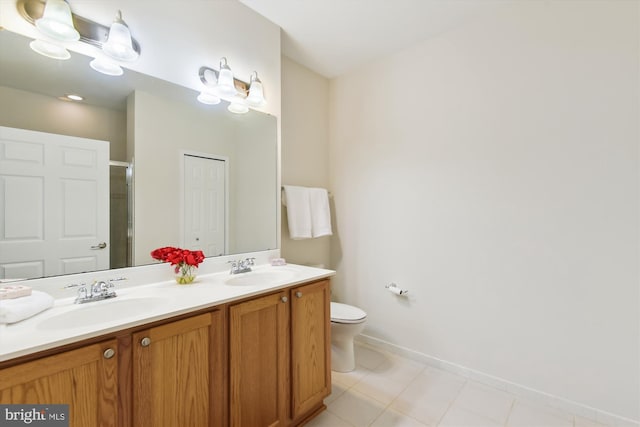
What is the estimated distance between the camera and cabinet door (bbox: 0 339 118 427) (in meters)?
0.75

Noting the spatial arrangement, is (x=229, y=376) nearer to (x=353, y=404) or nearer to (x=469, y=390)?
(x=353, y=404)

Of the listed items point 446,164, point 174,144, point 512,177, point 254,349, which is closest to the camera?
point 254,349

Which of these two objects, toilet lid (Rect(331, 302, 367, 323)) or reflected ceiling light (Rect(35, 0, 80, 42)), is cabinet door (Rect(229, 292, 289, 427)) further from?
reflected ceiling light (Rect(35, 0, 80, 42))

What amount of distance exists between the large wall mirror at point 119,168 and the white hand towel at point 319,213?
654 millimetres

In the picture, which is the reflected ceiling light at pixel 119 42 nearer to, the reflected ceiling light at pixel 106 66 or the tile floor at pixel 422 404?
the reflected ceiling light at pixel 106 66

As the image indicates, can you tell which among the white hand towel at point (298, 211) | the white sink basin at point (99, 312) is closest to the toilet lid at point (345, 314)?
the white hand towel at point (298, 211)

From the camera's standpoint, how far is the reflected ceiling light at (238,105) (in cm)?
185

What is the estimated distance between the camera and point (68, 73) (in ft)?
4.19

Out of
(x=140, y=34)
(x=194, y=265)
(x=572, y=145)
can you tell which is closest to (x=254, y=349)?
(x=194, y=265)

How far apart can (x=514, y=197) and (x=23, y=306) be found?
2498 millimetres

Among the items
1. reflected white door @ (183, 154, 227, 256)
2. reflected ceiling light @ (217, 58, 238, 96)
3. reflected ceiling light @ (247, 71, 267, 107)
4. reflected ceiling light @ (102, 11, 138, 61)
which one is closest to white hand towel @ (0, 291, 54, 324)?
reflected white door @ (183, 154, 227, 256)

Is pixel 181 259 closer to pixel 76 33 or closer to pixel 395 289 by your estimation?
pixel 76 33

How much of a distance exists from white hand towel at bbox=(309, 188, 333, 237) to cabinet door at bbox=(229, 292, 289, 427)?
116 cm

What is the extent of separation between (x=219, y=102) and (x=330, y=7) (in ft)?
3.24
